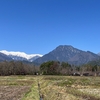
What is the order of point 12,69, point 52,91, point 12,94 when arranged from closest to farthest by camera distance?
point 52,91 → point 12,94 → point 12,69

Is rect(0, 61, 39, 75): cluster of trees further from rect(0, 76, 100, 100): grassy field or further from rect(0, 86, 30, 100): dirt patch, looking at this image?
rect(0, 86, 30, 100): dirt patch

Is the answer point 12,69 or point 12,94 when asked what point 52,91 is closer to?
point 12,94

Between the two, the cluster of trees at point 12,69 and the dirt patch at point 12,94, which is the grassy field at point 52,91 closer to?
the dirt patch at point 12,94

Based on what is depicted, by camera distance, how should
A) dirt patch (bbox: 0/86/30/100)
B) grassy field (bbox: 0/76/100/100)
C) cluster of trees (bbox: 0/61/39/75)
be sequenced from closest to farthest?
grassy field (bbox: 0/76/100/100) → dirt patch (bbox: 0/86/30/100) → cluster of trees (bbox: 0/61/39/75)

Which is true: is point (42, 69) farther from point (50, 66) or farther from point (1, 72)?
point (1, 72)

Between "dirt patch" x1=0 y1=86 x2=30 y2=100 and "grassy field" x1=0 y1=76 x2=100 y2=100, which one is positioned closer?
"grassy field" x1=0 y1=76 x2=100 y2=100

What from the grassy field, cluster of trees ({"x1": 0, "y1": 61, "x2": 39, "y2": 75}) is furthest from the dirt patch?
cluster of trees ({"x1": 0, "y1": 61, "x2": 39, "y2": 75})

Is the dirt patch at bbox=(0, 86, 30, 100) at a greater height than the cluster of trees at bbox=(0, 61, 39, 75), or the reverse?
the cluster of trees at bbox=(0, 61, 39, 75)

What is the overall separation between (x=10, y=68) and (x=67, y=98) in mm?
139327

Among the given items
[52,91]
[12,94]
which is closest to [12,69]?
[12,94]

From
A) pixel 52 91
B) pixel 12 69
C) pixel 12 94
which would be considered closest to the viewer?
pixel 52 91

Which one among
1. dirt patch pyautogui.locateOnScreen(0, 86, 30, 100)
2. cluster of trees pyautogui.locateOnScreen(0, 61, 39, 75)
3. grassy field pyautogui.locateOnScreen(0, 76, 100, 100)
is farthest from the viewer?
cluster of trees pyautogui.locateOnScreen(0, 61, 39, 75)

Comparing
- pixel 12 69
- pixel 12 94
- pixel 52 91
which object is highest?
pixel 12 69

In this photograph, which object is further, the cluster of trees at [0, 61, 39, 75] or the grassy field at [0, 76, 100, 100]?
the cluster of trees at [0, 61, 39, 75]
